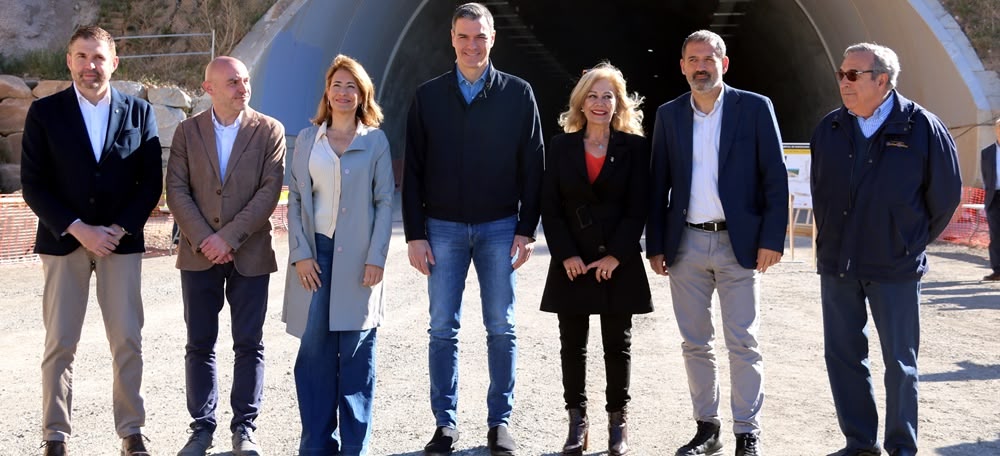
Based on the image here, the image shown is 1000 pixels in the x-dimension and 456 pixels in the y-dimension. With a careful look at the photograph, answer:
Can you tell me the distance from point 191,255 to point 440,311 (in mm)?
1273

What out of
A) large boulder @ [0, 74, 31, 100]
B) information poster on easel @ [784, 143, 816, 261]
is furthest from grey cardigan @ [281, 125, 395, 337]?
large boulder @ [0, 74, 31, 100]

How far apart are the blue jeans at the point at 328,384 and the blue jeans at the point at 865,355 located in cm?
233

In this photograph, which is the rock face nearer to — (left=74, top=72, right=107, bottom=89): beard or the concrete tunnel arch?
the concrete tunnel arch

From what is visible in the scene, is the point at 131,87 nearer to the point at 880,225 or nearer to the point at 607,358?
the point at 607,358

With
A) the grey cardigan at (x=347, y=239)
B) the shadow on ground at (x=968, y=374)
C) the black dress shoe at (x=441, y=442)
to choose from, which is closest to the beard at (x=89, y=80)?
the grey cardigan at (x=347, y=239)

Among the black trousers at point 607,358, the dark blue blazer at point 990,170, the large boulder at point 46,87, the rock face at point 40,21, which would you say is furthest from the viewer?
the rock face at point 40,21

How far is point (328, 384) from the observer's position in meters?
4.63

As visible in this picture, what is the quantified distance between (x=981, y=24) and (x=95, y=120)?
55.6 feet

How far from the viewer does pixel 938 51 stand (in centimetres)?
1670

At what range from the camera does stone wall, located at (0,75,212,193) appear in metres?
15.1

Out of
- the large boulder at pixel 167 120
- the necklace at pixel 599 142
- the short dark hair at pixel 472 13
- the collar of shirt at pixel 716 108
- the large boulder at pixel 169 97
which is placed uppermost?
the large boulder at pixel 169 97

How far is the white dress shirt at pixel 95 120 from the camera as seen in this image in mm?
4562

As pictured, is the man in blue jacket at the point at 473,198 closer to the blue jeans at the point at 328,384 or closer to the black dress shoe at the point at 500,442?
the black dress shoe at the point at 500,442

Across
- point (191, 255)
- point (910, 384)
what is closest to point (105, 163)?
point (191, 255)
